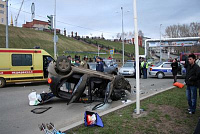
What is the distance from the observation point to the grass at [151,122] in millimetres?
3950

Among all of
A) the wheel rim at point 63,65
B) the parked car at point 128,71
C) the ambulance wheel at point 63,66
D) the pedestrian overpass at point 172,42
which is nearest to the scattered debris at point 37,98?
the ambulance wheel at point 63,66

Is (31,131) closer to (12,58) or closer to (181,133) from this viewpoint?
(181,133)

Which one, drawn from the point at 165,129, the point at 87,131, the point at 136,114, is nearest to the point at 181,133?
the point at 165,129

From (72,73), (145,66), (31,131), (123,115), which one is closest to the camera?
(31,131)

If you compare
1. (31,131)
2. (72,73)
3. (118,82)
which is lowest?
(31,131)

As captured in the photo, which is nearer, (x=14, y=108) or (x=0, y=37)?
(x=14, y=108)

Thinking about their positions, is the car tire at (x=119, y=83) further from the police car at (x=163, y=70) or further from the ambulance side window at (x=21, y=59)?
the police car at (x=163, y=70)

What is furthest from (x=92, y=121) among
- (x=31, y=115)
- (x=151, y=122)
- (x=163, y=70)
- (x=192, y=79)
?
(x=163, y=70)

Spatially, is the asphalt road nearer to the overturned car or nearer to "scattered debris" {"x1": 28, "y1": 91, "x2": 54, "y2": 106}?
"scattered debris" {"x1": 28, "y1": 91, "x2": 54, "y2": 106}

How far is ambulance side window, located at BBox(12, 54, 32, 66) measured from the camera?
10594 millimetres

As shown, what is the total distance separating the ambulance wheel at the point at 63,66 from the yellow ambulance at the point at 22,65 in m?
5.82

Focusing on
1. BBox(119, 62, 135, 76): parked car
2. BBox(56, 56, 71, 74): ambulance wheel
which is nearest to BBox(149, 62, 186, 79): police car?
BBox(119, 62, 135, 76): parked car

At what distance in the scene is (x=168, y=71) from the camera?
15000 millimetres

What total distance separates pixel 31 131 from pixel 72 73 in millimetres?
2371
